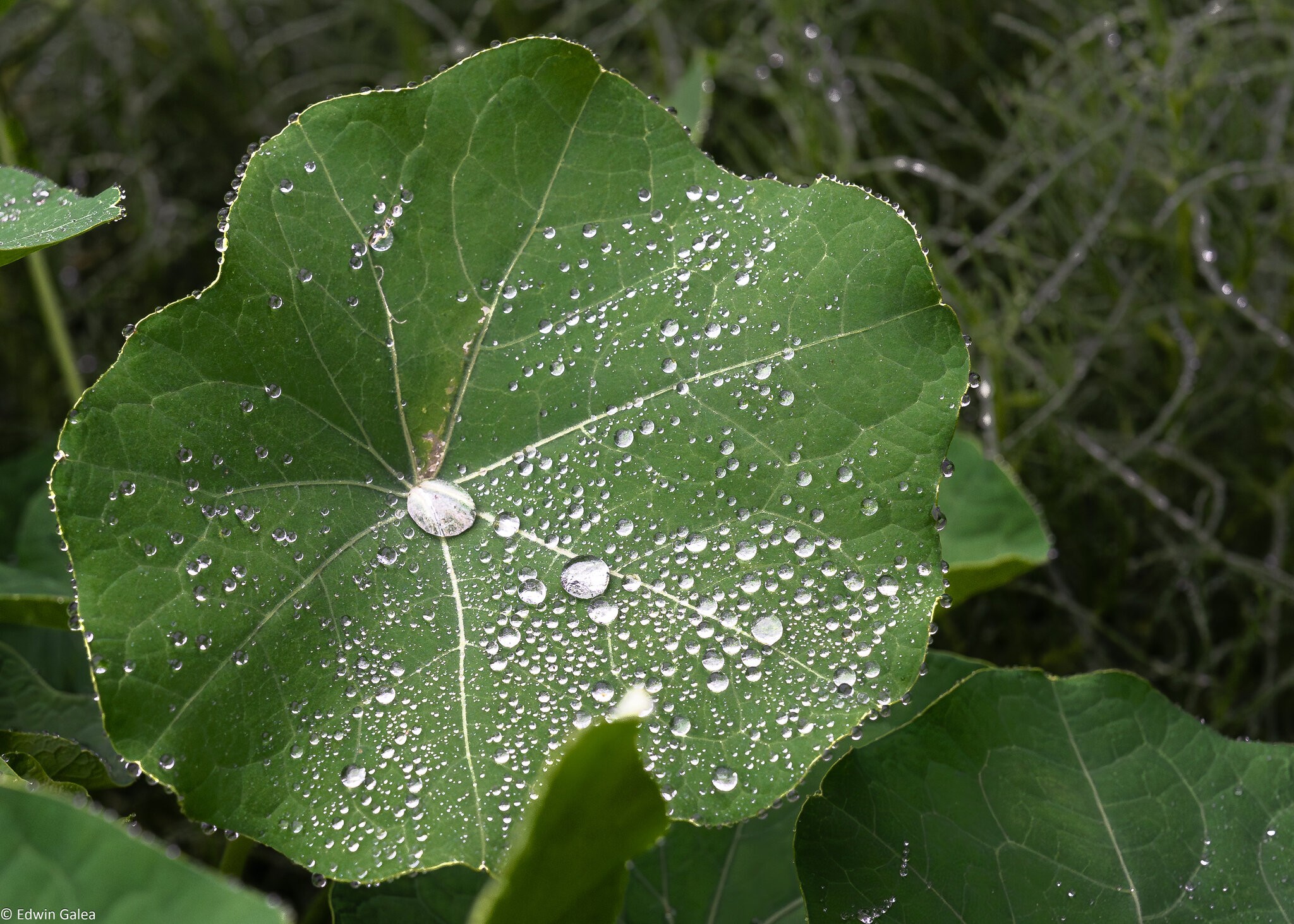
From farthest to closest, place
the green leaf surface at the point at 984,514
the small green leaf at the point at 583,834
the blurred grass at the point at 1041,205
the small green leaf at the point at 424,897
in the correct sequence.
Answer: the blurred grass at the point at 1041,205
the green leaf surface at the point at 984,514
the small green leaf at the point at 424,897
the small green leaf at the point at 583,834

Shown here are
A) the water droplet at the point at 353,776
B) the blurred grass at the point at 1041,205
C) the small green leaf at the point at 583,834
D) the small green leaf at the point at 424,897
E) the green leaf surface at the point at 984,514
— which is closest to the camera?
the small green leaf at the point at 583,834

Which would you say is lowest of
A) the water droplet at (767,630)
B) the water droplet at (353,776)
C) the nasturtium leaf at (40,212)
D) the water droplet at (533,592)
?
the water droplet at (353,776)

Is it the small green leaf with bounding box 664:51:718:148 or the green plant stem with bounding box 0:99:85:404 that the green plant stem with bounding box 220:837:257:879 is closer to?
the green plant stem with bounding box 0:99:85:404

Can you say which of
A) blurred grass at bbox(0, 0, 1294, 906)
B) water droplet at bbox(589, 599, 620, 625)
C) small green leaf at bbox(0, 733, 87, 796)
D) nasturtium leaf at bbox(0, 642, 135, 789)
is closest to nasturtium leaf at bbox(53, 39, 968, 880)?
water droplet at bbox(589, 599, 620, 625)

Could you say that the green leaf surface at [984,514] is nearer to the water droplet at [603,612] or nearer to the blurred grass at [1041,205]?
the blurred grass at [1041,205]

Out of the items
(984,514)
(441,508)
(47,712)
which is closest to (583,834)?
(441,508)

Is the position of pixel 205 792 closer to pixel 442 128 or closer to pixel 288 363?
pixel 288 363

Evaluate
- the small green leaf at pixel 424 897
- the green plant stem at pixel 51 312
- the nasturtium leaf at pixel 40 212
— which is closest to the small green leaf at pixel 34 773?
the small green leaf at pixel 424 897
